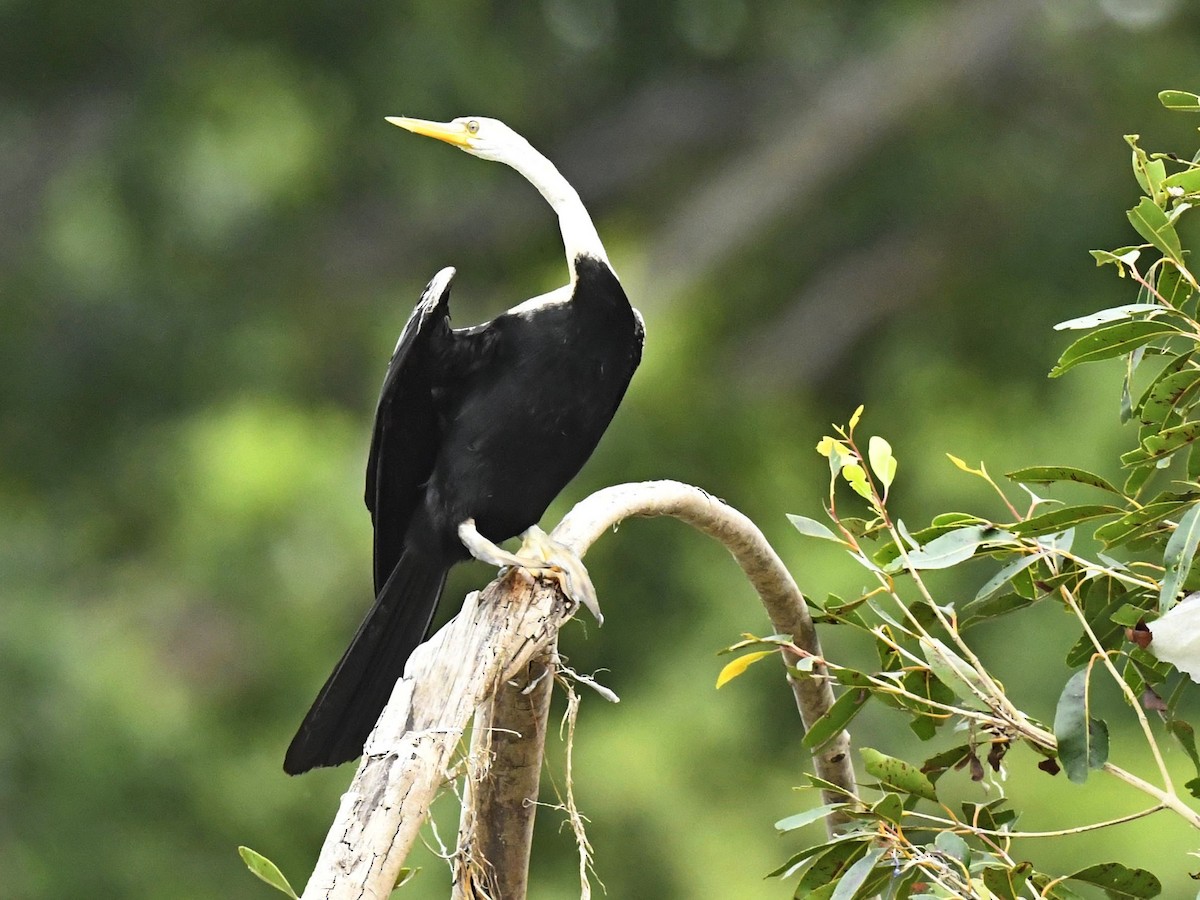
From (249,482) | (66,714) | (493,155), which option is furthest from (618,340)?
(66,714)

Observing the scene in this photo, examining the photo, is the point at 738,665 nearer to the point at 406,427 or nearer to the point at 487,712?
the point at 487,712

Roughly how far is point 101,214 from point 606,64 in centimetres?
204

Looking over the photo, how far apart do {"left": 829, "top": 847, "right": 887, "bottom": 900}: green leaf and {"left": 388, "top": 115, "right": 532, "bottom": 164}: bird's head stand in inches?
32.9

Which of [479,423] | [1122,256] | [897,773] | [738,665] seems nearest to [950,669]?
[897,773]

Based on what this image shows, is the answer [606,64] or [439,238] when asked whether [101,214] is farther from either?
[606,64]

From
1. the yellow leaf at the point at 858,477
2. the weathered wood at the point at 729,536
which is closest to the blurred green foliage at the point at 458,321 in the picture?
the weathered wood at the point at 729,536

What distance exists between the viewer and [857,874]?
1.04m

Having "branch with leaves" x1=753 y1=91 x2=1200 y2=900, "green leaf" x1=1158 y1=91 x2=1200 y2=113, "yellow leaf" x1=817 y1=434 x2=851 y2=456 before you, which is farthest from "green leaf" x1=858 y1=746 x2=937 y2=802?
"green leaf" x1=1158 y1=91 x2=1200 y2=113

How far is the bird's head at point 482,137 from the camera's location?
5.41 feet

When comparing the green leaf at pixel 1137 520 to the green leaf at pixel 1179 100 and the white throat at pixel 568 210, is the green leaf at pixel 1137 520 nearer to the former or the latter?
the green leaf at pixel 1179 100

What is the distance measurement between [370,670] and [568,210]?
46cm

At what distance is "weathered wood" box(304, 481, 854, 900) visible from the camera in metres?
0.93

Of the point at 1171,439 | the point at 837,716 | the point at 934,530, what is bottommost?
the point at 837,716

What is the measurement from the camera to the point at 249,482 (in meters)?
4.59
